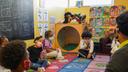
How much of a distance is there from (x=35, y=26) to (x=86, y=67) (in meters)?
1.73

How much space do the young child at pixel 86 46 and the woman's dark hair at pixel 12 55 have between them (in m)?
4.03

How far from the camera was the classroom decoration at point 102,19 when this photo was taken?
6387mm

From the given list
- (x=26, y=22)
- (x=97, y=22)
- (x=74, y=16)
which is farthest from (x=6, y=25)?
(x=97, y=22)

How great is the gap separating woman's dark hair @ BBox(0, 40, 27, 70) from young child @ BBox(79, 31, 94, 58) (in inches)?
159

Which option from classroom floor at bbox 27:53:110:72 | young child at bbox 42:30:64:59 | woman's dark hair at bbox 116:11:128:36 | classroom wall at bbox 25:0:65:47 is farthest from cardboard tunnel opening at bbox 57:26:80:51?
woman's dark hair at bbox 116:11:128:36

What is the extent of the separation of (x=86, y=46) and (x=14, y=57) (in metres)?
4.25

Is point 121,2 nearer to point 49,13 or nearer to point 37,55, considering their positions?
point 49,13

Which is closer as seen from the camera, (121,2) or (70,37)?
(121,2)

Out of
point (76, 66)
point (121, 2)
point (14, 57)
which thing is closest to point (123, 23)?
point (14, 57)

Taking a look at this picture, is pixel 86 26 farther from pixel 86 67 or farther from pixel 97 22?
pixel 86 67

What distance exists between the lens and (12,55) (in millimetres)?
1248

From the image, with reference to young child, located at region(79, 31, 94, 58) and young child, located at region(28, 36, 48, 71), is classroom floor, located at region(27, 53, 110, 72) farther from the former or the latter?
young child, located at region(79, 31, 94, 58)

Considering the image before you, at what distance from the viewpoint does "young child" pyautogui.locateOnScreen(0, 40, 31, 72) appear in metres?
1.25

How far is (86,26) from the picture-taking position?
6.38m
